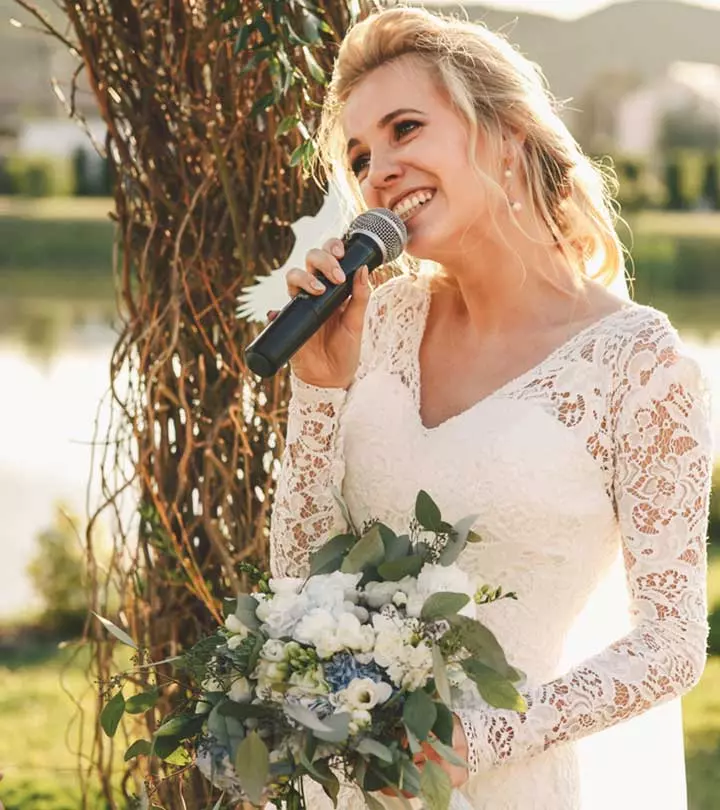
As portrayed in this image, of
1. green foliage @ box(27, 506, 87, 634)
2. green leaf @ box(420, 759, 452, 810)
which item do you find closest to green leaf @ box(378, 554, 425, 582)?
green leaf @ box(420, 759, 452, 810)

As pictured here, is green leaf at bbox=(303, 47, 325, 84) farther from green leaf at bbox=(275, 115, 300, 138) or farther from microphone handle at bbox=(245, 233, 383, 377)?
microphone handle at bbox=(245, 233, 383, 377)

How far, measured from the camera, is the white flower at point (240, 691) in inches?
61.7

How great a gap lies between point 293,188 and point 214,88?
261 millimetres

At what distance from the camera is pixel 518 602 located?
2.09 m

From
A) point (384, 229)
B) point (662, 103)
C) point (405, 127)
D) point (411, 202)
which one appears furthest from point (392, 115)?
point (662, 103)

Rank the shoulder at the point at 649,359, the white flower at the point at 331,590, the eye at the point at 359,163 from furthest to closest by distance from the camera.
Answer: the eye at the point at 359,163, the shoulder at the point at 649,359, the white flower at the point at 331,590

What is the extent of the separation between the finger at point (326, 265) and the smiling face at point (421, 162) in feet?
0.72

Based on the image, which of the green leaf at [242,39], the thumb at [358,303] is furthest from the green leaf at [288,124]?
the thumb at [358,303]

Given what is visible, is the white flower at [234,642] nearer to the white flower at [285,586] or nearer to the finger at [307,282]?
the white flower at [285,586]

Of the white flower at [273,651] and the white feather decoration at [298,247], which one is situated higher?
the white feather decoration at [298,247]

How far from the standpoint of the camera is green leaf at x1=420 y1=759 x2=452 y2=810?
1536mm

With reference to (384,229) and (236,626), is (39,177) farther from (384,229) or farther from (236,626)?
(236,626)

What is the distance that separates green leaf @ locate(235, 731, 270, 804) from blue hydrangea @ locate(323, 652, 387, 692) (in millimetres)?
110

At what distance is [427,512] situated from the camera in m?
1.65
